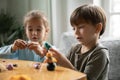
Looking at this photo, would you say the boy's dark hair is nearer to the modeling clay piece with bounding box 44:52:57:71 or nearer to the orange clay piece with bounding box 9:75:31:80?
the modeling clay piece with bounding box 44:52:57:71

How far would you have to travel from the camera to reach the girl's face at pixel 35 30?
2.00 m

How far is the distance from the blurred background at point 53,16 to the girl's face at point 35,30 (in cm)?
37

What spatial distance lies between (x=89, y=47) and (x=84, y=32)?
0.11 m

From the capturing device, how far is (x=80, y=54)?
1617 millimetres

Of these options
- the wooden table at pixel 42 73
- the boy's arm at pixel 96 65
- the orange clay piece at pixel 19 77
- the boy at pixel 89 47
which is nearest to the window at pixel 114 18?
the boy at pixel 89 47

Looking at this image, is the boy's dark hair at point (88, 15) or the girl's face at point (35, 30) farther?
the girl's face at point (35, 30)

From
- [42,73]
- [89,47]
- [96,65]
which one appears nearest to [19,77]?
[42,73]

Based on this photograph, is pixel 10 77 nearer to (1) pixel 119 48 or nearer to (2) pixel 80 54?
(2) pixel 80 54

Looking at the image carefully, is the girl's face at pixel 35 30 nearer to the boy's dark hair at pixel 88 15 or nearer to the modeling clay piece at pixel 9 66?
the boy's dark hair at pixel 88 15

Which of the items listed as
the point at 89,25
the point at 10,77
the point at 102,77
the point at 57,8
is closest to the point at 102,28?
the point at 89,25

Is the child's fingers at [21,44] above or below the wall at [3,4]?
below

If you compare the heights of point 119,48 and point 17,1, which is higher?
point 17,1

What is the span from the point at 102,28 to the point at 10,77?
25.6 inches

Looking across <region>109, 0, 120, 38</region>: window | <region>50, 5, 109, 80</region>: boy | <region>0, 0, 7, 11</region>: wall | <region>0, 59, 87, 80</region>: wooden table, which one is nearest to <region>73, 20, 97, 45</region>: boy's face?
<region>50, 5, 109, 80</region>: boy
